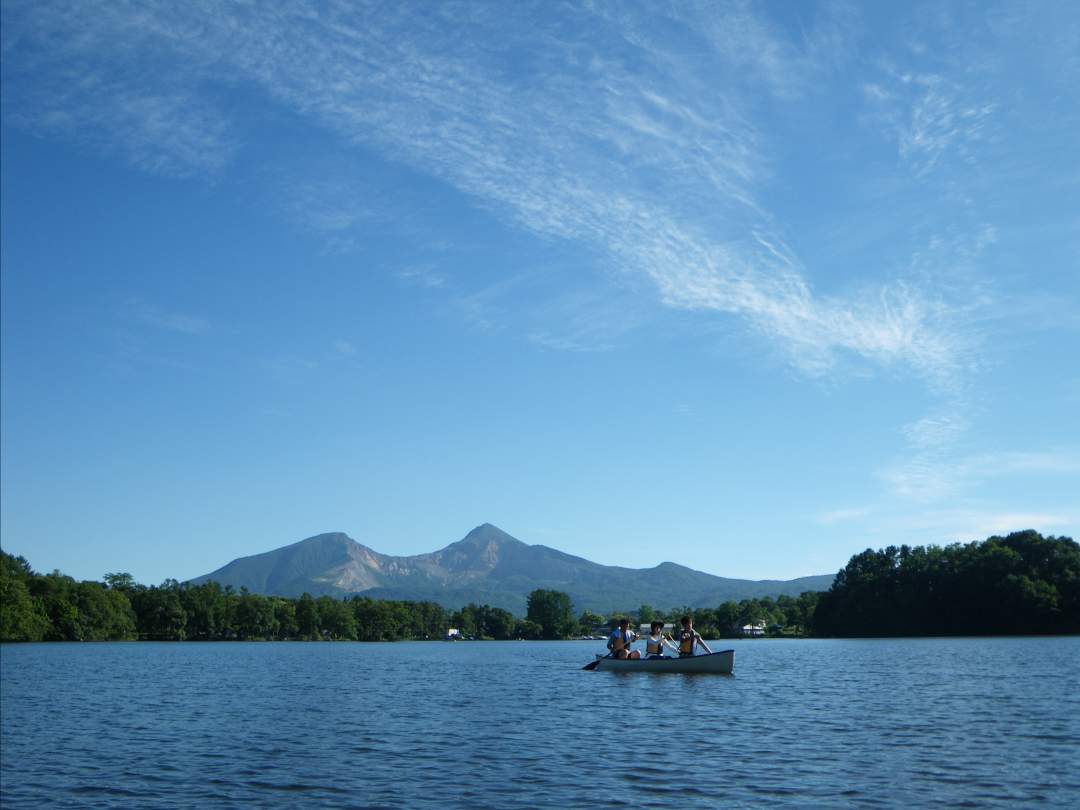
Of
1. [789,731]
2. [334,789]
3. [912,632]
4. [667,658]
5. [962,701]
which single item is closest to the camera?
[334,789]

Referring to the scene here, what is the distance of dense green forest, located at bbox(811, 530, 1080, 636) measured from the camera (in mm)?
132625

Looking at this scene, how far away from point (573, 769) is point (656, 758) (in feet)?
9.36

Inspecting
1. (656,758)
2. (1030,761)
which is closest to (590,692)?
(656,758)

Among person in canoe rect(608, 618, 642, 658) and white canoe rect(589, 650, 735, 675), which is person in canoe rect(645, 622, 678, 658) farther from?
person in canoe rect(608, 618, 642, 658)

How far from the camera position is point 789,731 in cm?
2972

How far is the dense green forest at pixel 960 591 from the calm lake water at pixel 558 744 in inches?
3697

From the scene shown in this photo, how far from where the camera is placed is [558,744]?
90.9 ft

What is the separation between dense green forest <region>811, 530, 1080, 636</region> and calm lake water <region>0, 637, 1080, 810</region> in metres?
93.9

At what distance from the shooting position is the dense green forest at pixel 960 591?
132625 mm

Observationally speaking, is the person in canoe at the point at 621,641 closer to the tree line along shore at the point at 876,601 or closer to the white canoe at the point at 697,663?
the white canoe at the point at 697,663

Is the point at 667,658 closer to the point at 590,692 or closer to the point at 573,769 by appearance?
the point at 590,692

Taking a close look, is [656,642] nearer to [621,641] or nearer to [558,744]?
[621,641]

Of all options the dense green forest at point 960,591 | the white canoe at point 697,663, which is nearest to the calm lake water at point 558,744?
the white canoe at point 697,663

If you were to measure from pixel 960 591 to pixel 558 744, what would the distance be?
137939mm
